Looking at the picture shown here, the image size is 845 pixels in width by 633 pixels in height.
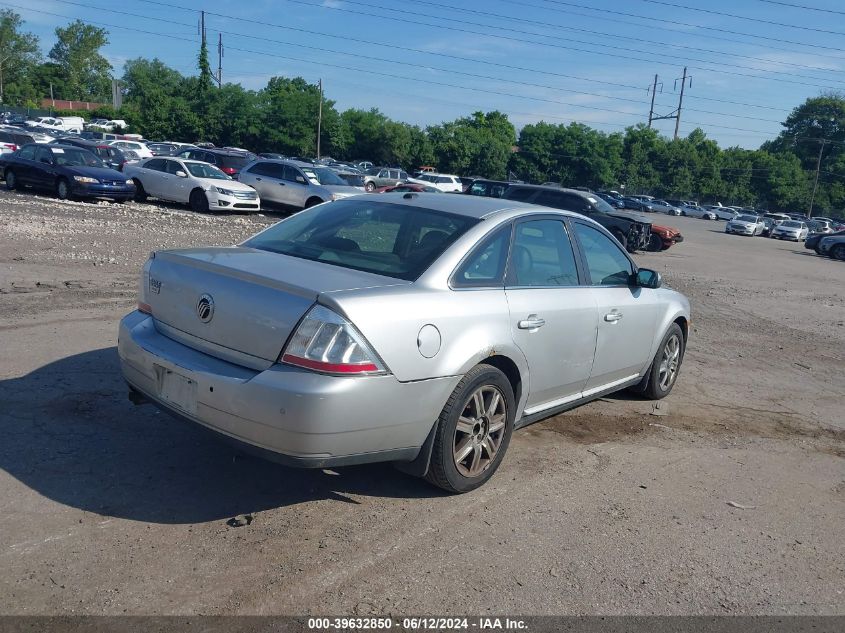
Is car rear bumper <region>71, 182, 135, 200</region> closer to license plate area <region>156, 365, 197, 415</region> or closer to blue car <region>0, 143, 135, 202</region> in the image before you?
blue car <region>0, 143, 135, 202</region>

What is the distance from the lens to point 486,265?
459 centimetres

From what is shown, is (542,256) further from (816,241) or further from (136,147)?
(136,147)

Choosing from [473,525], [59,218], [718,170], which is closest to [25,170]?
[59,218]

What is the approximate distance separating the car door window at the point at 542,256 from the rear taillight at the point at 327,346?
4.50 ft

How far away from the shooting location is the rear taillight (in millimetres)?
3641

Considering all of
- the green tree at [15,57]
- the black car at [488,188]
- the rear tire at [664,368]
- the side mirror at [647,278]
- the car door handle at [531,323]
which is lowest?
the rear tire at [664,368]

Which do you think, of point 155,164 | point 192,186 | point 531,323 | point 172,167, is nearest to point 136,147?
point 155,164

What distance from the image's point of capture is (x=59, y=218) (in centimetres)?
1606

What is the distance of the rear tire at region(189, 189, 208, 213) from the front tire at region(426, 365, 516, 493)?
723 inches

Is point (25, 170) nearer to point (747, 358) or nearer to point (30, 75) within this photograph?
point (747, 358)

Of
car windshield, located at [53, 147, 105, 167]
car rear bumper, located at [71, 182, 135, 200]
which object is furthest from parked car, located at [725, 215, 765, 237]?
car rear bumper, located at [71, 182, 135, 200]

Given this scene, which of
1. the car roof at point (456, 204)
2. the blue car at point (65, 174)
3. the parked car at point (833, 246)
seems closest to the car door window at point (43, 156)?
the blue car at point (65, 174)

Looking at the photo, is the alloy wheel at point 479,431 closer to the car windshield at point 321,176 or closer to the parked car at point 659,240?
the car windshield at point 321,176

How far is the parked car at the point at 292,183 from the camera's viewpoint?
2280cm
